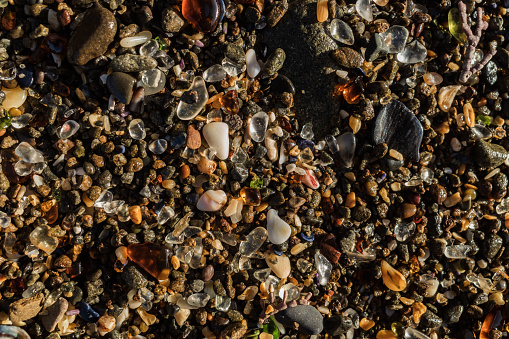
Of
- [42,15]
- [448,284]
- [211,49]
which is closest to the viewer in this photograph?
[42,15]

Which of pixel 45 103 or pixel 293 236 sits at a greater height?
pixel 45 103

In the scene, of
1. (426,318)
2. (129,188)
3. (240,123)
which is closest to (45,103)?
(129,188)

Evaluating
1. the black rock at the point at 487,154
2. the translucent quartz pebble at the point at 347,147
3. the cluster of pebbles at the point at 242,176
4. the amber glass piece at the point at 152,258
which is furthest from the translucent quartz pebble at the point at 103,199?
the black rock at the point at 487,154

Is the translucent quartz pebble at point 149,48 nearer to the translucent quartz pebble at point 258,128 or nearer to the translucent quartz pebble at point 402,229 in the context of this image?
the translucent quartz pebble at point 258,128

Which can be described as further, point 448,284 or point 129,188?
point 448,284

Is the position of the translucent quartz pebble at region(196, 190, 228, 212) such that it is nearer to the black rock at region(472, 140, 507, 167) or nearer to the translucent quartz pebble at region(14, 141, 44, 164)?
the translucent quartz pebble at region(14, 141, 44, 164)

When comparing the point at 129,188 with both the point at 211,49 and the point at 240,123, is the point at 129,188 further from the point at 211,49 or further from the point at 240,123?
the point at 211,49

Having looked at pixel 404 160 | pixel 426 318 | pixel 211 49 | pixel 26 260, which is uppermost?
pixel 211 49

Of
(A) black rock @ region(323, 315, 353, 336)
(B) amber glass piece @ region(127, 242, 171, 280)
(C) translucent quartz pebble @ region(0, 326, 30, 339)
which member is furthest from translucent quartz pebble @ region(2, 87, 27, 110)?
(A) black rock @ region(323, 315, 353, 336)
